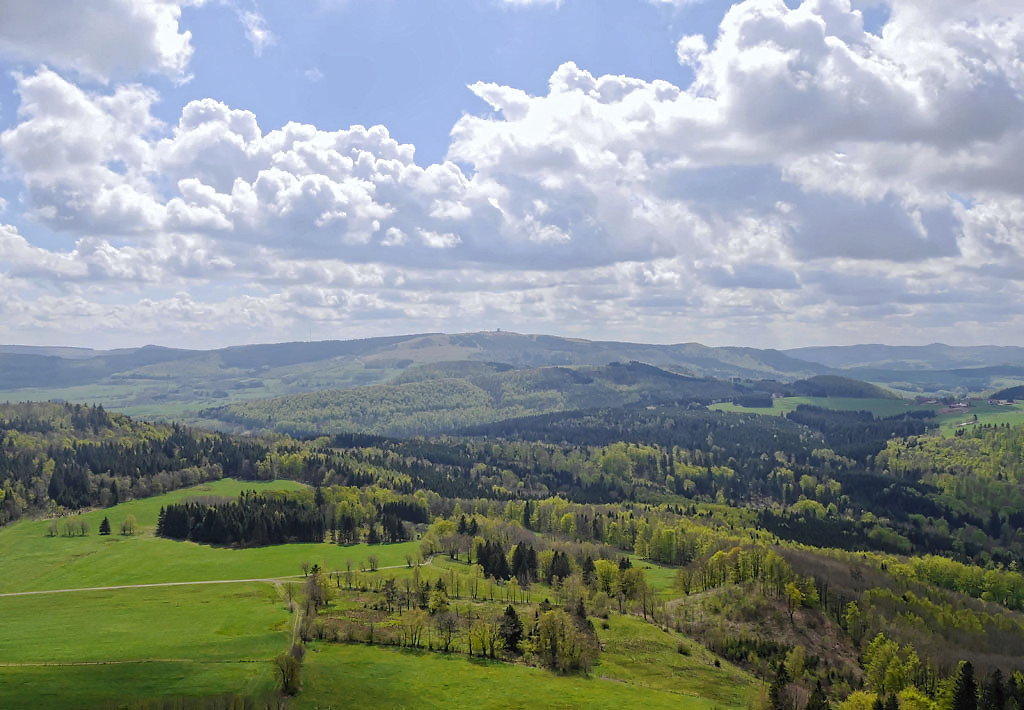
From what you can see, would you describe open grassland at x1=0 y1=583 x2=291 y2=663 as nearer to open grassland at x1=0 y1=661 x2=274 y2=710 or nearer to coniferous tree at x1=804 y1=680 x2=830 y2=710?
open grassland at x1=0 y1=661 x2=274 y2=710

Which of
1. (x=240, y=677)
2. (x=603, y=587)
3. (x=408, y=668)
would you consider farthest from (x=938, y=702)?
(x=240, y=677)

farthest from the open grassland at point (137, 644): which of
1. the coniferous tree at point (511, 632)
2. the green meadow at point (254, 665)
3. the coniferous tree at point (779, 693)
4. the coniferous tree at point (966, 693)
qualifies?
the coniferous tree at point (966, 693)

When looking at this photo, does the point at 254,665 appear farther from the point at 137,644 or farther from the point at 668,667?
the point at 668,667

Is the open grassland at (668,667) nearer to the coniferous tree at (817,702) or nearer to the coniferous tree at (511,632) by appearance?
the coniferous tree at (817,702)

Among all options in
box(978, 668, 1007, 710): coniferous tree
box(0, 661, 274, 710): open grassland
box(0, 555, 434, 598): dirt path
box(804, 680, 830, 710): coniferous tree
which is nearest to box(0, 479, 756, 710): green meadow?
box(0, 661, 274, 710): open grassland

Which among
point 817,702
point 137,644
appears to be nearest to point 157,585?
point 137,644

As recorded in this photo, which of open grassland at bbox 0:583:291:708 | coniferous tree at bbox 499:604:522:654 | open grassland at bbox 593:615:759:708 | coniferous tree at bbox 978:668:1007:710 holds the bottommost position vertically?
open grassland at bbox 593:615:759:708
